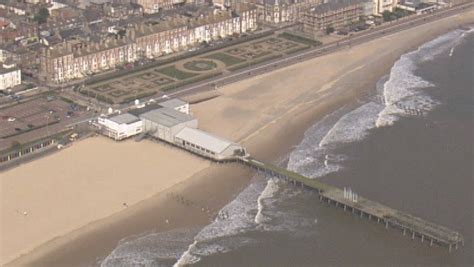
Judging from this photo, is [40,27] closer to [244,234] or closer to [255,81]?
[255,81]

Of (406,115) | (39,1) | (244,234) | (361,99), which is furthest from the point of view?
(39,1)

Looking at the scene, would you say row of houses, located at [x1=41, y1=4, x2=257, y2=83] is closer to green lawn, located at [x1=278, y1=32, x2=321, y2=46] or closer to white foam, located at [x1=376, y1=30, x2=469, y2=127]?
green lawn, located at [x1=278, y1=32, x2=321, y2=46]

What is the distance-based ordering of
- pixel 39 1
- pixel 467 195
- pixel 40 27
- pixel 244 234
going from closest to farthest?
pixel 244 234 < pixel 467 195 < pixel 40 27 < pixel 39 1

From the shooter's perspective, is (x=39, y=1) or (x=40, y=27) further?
(x=39, y=1)

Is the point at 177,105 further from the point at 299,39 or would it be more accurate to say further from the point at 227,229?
the point at 299,39

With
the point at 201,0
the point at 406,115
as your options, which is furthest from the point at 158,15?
the point at 406,115

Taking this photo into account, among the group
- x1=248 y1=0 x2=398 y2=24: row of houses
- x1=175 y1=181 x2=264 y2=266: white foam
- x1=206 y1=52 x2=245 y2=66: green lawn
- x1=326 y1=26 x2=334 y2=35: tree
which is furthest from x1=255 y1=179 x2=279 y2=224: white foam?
x1=248 y1=0 x2=398 y2=24: row of houses

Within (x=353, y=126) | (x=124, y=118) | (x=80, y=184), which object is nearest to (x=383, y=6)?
(x=353, y=126)
